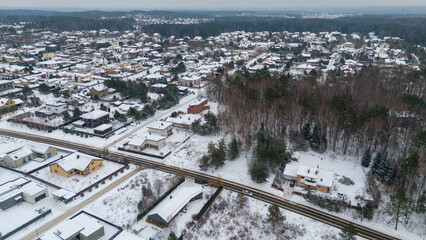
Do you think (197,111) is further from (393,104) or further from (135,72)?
(135,72)

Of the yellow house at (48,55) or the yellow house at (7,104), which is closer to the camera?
the yellow house at (7,104)

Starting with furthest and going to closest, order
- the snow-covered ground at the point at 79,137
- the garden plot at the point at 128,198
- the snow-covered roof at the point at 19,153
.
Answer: the snow-covered ground at the point at 79,137, the snow-covered roof at the point at 19,153, the garden plot at the point at 128,198

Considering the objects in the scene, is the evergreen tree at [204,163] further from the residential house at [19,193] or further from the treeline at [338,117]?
the residential house at [19,193]

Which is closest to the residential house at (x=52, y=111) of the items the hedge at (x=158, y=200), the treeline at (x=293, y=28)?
the hedge at (x=158, y=200)

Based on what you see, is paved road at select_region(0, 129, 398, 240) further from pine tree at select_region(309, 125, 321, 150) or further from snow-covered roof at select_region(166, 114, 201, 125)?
pine tree at select_region(309, 125, 321, 150)

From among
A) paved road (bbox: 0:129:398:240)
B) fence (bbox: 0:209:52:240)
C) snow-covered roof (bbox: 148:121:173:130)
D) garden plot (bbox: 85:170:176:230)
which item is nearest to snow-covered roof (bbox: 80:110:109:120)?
paved road (bbox: 0:129:398:240)

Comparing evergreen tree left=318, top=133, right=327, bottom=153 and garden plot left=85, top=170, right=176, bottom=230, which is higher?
evergreen tree left=318, top=133, right=327, bottom=153
